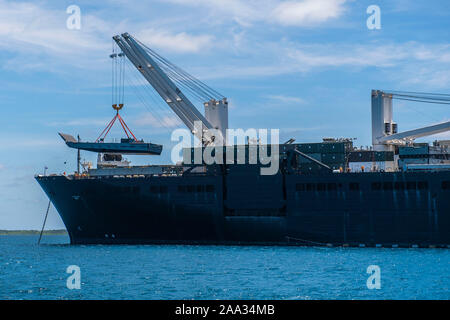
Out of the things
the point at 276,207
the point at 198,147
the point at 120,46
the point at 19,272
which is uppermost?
the point at 120,46

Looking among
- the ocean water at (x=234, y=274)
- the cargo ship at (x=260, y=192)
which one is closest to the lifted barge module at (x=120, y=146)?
the cargo ship at (x=260, y=192)

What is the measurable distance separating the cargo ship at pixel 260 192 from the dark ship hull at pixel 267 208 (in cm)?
9

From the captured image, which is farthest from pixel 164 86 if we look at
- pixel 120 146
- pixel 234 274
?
pixel 234 274

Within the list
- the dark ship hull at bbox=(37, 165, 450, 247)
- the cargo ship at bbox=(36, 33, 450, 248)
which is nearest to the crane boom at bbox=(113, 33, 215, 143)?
the cargo ship at bbox=(36, 33, 450, 248)

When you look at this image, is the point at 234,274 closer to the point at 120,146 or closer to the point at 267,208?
the point at 267,208

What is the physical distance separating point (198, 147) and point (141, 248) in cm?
1260

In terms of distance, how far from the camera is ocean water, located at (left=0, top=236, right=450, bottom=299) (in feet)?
108

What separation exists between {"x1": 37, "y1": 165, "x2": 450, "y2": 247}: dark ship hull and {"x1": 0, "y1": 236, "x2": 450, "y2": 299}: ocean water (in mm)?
2420

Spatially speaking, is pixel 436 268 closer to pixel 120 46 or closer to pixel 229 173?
pixel 229 173

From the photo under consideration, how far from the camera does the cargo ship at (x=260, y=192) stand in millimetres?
57625
